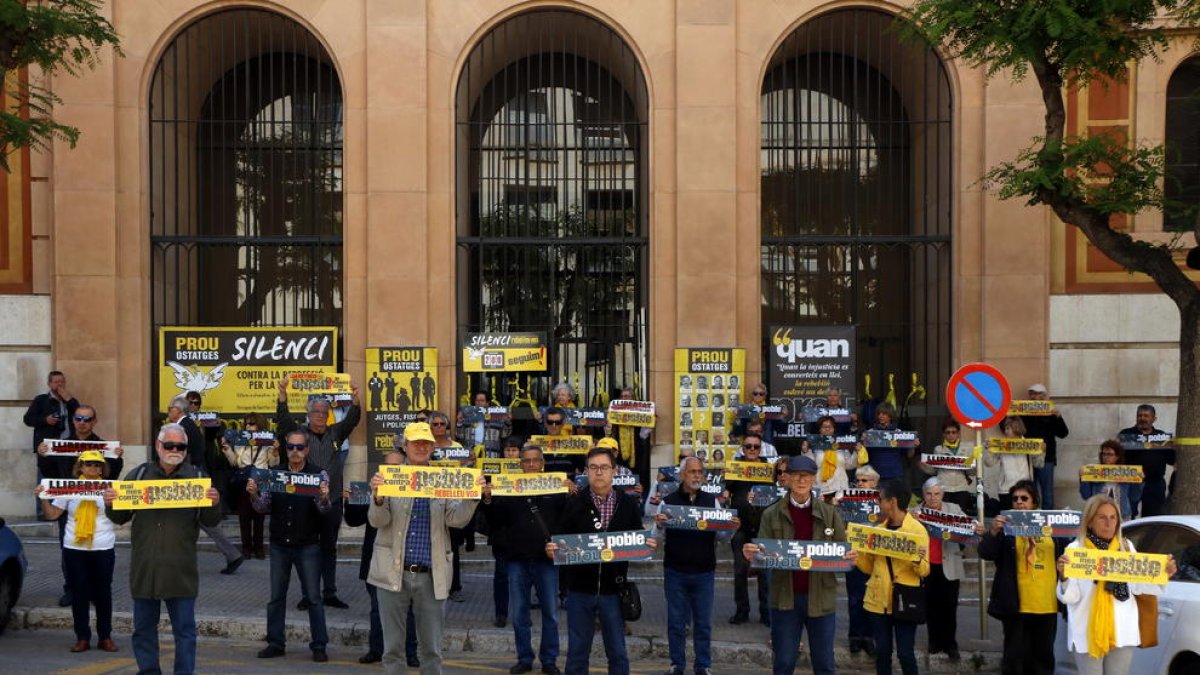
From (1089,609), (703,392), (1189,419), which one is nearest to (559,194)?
(703,392)

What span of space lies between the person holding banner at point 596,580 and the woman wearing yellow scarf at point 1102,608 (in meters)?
2.96

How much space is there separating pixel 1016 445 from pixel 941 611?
4038mm

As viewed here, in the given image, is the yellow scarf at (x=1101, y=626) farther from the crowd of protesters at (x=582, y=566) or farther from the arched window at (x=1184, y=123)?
the arched window at (x=1184, y=123)

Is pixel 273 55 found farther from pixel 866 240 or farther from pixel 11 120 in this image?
pixel 866 240

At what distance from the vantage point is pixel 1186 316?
1286cm

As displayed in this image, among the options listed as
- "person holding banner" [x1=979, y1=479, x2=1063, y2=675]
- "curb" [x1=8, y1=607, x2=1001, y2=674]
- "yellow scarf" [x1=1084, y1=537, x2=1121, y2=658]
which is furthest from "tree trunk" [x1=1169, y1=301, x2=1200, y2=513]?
"yellow scarf" [x1=1084, y1=537, x2=1121, y2=658]

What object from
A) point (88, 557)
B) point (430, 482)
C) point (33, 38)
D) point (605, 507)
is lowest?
point (88, 557)

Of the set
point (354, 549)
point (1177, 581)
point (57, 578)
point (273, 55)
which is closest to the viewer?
point (1177, 581)

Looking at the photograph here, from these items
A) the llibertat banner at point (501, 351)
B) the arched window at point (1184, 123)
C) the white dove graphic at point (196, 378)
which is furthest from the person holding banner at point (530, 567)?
the arched window at point (1184, 123)

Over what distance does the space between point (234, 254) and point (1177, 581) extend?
16746 mm

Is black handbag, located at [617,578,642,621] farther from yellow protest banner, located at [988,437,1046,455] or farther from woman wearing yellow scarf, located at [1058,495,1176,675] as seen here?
yellow protest banner, located at [988,437,1046,455]

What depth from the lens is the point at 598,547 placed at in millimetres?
8945

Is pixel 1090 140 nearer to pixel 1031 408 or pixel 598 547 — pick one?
pixel 1031 408

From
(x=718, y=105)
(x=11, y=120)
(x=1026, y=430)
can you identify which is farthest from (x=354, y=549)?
(x=1026, y=430)
